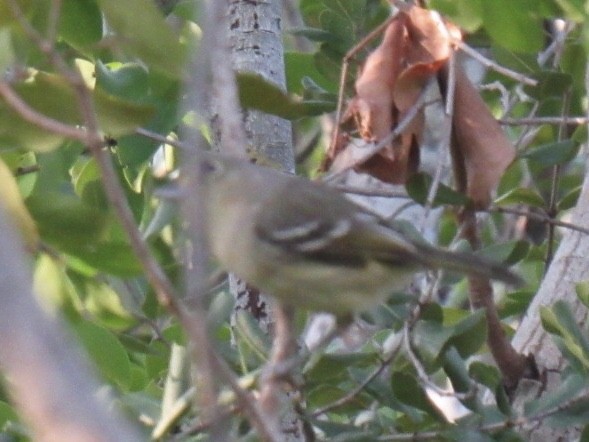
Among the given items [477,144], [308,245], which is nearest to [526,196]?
[477,144]

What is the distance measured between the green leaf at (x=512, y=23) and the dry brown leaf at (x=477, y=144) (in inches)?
Result: 3.9

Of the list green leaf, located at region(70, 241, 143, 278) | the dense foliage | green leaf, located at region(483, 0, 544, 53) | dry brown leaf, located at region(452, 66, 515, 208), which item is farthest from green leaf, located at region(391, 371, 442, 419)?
green leaf, located at region(483, 0, 544, 53)

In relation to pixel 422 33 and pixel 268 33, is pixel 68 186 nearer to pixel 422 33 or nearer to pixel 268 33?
pixel 268 33

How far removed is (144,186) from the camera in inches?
84.7

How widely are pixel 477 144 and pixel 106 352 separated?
0.69 metres

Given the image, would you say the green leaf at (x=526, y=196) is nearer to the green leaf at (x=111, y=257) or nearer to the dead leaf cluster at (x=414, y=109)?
the dead leaf cluster at (x=414, y=109)

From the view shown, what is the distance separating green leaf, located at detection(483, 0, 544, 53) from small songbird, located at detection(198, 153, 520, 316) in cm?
34

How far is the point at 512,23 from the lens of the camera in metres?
1.75

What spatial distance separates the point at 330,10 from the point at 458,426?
2.94 ft

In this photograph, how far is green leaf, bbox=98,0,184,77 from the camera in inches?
51.9

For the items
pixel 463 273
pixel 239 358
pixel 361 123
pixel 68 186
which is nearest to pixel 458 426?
pixel 463 273

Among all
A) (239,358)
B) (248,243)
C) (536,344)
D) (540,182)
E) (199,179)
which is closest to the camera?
(199,179)

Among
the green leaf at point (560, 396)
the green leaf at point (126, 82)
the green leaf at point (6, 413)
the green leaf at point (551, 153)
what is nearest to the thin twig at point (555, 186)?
the green leaf at point (551, 153)

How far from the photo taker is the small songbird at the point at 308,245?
5.01ft
